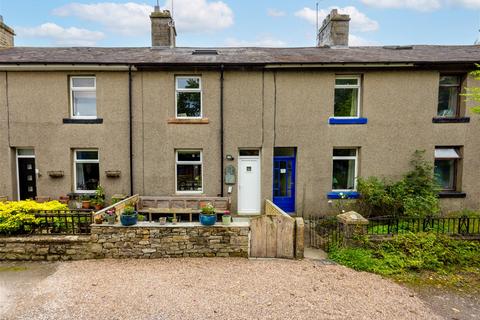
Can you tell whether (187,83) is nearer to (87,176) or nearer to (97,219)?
(87,176)

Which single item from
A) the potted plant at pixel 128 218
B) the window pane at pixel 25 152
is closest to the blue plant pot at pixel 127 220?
the potted plant at pixel 128 218

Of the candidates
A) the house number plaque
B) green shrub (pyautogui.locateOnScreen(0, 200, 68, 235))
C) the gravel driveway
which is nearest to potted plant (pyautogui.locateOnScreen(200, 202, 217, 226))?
the gravel driveway

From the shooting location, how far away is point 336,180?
9.91 m

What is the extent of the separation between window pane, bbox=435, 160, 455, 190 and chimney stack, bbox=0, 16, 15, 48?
62.0ft

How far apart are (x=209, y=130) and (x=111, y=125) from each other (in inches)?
142

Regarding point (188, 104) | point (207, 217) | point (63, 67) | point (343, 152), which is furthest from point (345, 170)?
point (63, 67)

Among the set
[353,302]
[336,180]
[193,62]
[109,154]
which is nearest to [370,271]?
[353,302]

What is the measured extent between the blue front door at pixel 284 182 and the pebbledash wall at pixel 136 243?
3.99m

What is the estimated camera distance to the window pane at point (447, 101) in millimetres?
9797

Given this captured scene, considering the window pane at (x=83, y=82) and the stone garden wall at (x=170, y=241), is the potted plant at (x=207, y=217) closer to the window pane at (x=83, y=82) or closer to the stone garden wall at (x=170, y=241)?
the stone garden wall at (x=170, y=241)

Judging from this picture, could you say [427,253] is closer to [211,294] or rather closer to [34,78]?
[211,294]

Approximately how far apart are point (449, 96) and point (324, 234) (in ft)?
25.0

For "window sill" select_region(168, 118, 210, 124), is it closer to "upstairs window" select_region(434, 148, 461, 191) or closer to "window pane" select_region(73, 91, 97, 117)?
"window pane" select_region(73, 91, 97, 117)

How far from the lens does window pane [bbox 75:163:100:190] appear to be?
31.9ft
